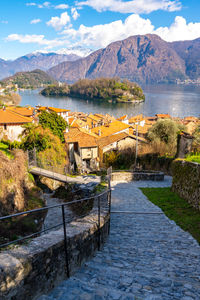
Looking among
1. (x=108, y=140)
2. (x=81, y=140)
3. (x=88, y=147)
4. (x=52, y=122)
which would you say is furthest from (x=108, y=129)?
(x=52, y=122)

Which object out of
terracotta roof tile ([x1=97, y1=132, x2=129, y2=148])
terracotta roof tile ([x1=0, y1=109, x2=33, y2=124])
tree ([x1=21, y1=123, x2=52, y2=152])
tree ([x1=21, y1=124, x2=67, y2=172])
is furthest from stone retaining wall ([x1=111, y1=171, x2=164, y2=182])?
terracotta roof tile ([x1=0, y1=109, x2=33, y2=124])

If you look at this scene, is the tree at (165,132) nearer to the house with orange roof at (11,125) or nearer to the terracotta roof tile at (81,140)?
the terracotta roof tile at (81,140)

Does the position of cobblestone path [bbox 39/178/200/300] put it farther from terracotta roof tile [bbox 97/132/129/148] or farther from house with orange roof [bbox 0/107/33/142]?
terracotta roof tile [bbox 97/132/129/148]

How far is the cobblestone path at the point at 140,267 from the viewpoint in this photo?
12.8 ft

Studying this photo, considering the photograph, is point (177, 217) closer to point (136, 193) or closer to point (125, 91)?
point (136, 193)

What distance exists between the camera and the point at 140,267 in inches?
204

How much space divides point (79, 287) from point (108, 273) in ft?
3.05

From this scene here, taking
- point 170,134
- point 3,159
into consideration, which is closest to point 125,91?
point 170,134

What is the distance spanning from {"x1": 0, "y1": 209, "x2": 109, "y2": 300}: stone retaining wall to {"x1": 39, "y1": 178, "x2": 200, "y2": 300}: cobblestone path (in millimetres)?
214

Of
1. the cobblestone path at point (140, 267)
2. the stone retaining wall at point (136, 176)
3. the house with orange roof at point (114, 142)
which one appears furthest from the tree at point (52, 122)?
the cobblestone path at point (140, 267)

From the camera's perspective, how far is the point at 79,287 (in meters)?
3.92

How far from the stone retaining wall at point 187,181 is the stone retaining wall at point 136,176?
658 centimetres

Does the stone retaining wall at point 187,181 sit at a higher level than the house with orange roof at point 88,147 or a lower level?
higher

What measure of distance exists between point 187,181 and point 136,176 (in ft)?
30.5
